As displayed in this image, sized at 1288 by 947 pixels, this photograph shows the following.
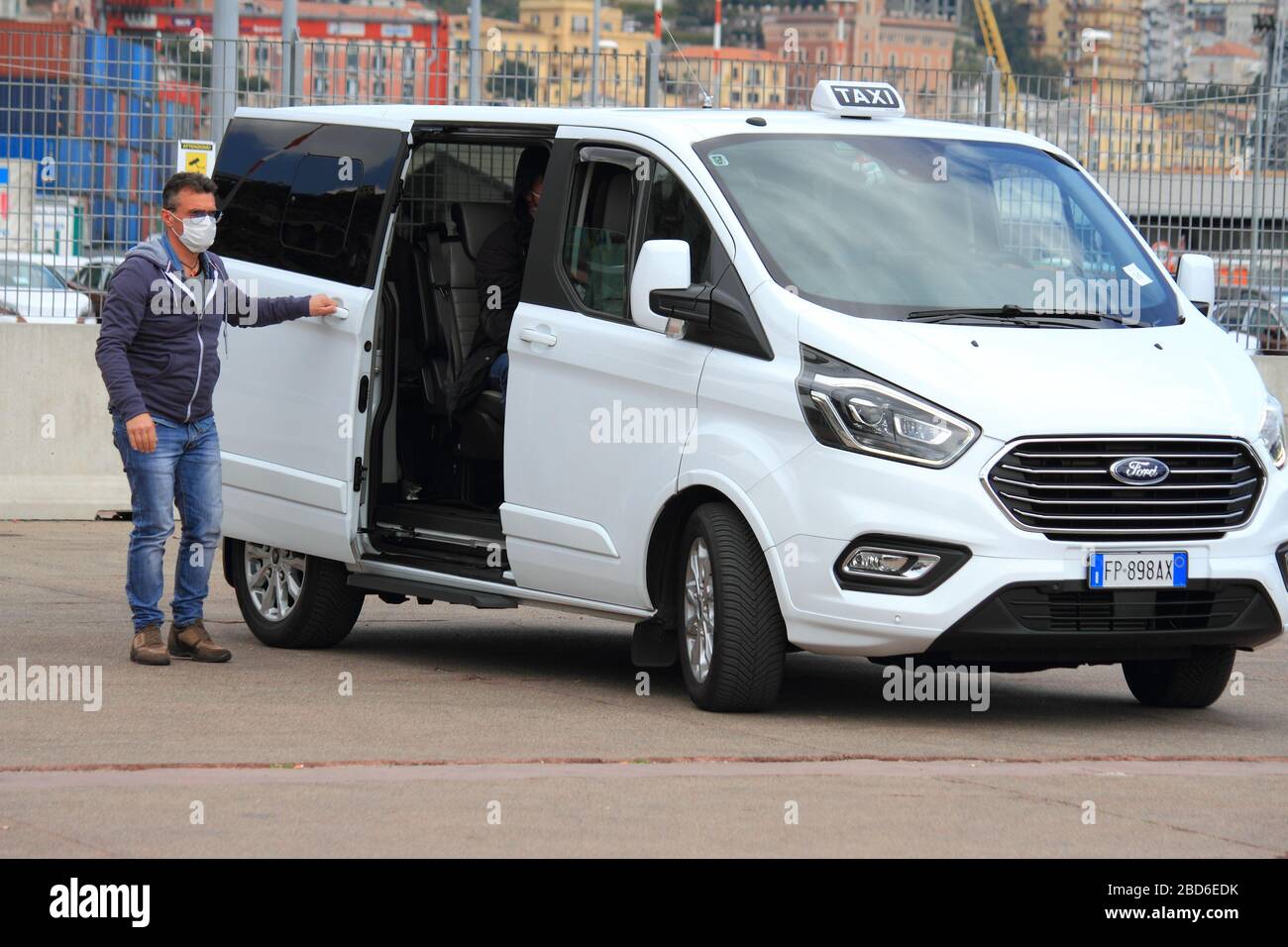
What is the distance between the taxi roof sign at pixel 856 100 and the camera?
9.59 metres

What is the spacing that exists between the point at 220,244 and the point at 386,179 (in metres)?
1.37

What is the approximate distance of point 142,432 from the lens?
9.54 meters

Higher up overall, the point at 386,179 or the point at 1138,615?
the point at 386,179

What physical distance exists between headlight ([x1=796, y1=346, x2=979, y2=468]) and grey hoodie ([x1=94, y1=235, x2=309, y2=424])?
3.03 m

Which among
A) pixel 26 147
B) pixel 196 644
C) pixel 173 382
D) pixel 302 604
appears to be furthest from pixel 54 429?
pixel 173 382

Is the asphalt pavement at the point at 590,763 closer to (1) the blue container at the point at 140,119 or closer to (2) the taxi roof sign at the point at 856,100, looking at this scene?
(2) the taxi roof sign at the point at 856,100

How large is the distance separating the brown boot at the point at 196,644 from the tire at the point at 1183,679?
3905 millimetres

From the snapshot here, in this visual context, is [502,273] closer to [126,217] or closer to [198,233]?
[198,233]

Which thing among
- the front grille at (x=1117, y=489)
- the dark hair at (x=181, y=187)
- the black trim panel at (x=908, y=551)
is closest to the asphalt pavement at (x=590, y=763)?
the black trim panel at (x=908, y=551)

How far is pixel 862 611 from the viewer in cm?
809

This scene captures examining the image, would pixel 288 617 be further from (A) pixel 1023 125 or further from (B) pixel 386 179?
(A) pixel 1023 125

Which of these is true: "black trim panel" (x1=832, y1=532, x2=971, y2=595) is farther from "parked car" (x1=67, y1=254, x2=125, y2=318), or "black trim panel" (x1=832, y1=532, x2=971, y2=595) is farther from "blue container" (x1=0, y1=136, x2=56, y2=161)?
"blue container" (x1=0, y1=136, x2=56, y2=161)

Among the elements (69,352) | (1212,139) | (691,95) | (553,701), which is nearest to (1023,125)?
(1212,139)

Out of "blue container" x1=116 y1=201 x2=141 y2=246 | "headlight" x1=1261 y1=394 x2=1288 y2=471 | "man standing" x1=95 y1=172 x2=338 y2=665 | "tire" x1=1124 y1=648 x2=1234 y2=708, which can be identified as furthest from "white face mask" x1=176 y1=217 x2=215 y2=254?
A: "blue container" x1=116 y1=201 x2=141 y2=246
